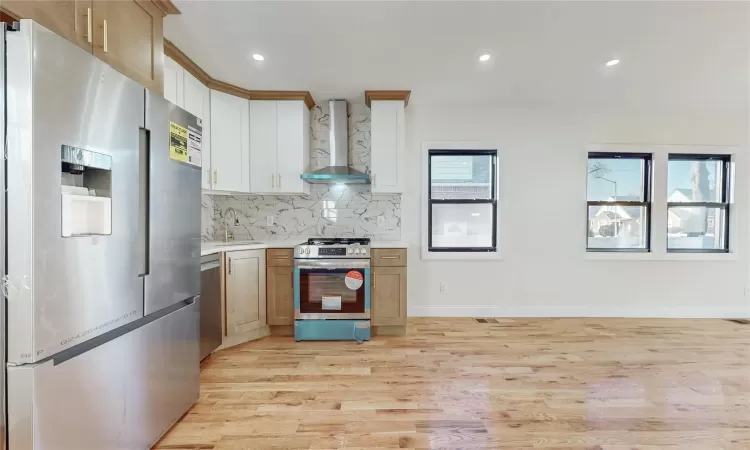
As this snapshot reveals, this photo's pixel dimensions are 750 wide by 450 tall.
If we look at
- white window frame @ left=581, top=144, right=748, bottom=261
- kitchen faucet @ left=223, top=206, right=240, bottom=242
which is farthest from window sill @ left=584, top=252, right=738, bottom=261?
kitchen faucet @ left=223, top=206, right=240, bottom=242

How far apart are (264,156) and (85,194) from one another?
2.31 metres

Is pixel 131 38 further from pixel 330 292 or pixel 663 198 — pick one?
pixel 663 198

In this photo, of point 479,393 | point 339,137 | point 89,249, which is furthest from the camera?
point 339,137

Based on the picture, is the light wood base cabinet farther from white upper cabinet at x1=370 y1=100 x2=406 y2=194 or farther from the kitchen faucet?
the kitchen faucet

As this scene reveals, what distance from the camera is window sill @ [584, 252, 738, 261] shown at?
155 inches

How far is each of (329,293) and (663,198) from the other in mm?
4037

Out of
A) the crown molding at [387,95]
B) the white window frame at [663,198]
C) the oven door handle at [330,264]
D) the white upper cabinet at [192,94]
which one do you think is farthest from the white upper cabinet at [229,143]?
the white window frame at [663,198]

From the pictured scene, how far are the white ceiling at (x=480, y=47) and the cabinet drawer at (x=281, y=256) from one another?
161 centimetres

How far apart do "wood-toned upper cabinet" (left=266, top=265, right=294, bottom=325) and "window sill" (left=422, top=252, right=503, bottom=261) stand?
157cm

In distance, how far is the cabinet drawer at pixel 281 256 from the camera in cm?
320

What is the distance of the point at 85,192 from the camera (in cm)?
126

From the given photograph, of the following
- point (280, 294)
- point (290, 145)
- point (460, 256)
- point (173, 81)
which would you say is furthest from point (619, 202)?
point (173, 81)

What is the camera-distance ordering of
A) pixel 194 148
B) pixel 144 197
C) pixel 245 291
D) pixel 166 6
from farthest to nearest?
pixel 245 291 → pixel 166 6 → pixel 194 148 → pixel 144 197

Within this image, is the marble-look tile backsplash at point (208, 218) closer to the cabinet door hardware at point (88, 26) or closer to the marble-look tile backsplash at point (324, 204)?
the marble-look tile backsplash at point (324, 204)
